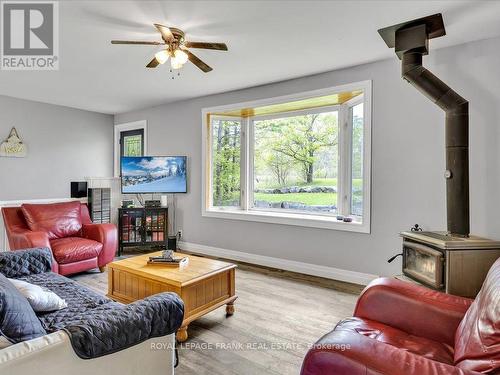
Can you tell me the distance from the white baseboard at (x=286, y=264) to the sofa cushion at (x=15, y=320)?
9.91 feet

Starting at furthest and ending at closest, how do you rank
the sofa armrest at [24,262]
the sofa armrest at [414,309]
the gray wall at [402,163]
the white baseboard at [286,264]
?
the white baseboard at [286,264], the gray wall at [402,163], the sofa armrest at [24,262], the sofa armrest at [414,309]

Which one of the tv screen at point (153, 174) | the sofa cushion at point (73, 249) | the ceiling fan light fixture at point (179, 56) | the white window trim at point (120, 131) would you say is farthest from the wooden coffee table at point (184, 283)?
the white window trim at point (120, 131)

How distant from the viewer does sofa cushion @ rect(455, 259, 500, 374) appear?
110cm

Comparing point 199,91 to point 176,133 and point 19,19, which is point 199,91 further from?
point 19,19

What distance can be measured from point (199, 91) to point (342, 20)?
101 inches

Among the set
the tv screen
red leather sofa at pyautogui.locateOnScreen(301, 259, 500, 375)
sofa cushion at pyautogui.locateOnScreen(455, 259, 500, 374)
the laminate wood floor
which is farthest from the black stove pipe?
the tv screen

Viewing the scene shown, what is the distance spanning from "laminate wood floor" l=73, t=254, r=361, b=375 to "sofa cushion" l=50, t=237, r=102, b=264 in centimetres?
30

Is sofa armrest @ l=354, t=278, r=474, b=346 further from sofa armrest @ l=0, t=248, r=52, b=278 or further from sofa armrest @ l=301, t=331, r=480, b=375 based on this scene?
sofa armrest @ l=0, t=248, r=52, b=278

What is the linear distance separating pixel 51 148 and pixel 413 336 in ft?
19.5

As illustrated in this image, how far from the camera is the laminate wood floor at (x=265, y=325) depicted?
2.02m

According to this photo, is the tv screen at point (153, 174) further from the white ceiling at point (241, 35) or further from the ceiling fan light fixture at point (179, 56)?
the ceiling fan light fixture at point (179, 56)

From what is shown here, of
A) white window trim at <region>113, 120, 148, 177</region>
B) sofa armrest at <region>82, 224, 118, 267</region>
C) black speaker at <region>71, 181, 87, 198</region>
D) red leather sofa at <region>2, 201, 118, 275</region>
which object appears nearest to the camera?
red leather sofa at <region>2, 201, 118, 275</region>

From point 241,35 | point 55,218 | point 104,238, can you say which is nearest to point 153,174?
point 104,238

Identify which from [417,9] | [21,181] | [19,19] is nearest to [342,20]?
[417,9]
